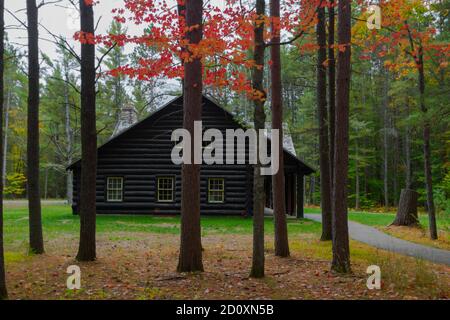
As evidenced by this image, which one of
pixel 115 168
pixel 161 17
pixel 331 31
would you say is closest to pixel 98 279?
pixel 161 17

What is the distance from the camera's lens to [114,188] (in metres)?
24.4

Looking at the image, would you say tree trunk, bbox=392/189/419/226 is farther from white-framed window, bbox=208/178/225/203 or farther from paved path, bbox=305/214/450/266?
white-framed window, bbox=208/178/225/203

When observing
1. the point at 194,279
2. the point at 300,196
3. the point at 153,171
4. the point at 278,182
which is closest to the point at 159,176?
the point at 153,171

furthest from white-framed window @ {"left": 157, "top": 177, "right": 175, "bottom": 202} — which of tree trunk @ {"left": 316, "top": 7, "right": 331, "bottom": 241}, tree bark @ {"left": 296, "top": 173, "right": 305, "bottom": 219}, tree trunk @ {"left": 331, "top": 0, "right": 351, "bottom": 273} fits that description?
tree trunk @ {"left": 331, "top": 0, "right": 351, "bottom": 273}

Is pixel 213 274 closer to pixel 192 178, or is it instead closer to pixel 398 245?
pixel 192 178

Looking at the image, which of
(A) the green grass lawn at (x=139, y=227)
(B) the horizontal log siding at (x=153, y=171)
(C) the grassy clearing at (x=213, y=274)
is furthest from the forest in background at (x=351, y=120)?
(C) the grassy clearing at (x=213, y=274)

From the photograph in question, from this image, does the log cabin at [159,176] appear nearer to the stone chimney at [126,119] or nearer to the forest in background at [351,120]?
the stone chimney at [126,119]

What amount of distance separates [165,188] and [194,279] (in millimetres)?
16835

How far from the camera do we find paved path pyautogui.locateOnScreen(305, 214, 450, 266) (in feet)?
36.6

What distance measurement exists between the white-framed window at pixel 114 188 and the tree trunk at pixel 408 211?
15225 millimetres

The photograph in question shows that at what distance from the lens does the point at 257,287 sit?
7398mm
